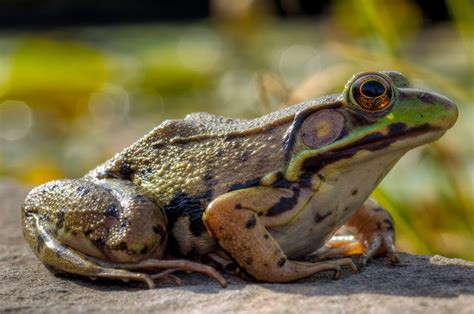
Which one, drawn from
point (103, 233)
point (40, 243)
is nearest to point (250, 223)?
point (103, 233)

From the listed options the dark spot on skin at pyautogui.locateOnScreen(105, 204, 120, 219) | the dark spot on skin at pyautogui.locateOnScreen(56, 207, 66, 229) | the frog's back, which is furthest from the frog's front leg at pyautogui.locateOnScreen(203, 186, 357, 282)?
the dark spot on skin at pyautogui.locateOnScreen(56, 207, 66, 229)

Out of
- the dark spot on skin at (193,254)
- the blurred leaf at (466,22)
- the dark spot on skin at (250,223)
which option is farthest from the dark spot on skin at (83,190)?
the blurred leaf at (466,22)

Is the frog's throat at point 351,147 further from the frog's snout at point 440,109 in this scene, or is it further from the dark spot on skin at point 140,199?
the dark spot on skin at point 140,199

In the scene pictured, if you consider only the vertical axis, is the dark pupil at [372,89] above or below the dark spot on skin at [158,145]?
above

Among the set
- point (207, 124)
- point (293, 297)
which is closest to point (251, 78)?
point (207, 124)

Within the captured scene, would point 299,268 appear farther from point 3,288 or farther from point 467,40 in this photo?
point 467,40
